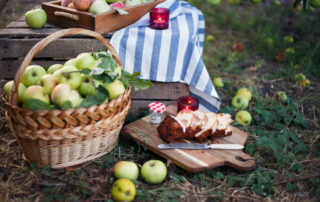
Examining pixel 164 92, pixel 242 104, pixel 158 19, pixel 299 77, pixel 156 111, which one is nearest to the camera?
pixel 156 111

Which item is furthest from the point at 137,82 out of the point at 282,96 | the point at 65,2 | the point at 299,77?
the point at 299,77

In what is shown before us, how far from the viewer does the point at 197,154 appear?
230 cm

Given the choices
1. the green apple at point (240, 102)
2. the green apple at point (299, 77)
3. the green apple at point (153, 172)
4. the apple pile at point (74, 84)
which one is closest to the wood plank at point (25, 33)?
the apple pile at point (74, 84)

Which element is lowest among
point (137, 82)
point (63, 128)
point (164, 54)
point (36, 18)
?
point (63, 128)

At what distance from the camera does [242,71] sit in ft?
14.3

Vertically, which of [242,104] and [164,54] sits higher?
[164,54]

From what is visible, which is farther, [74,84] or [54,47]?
[54,47]

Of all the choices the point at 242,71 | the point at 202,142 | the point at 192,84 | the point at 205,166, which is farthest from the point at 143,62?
the point at 242,71

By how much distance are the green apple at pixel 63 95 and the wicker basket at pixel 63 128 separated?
0.34 ft

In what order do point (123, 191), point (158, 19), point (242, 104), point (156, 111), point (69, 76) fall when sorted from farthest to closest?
point (242, 104)
point (158, 19)
point (156, 111)
point (69, 76)
point (123, 191)

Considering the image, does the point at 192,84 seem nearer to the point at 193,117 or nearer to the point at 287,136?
the point at 193,117

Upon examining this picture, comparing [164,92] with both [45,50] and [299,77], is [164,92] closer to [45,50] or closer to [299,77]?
[45,50]

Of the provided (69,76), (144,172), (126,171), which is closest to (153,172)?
(144,172)

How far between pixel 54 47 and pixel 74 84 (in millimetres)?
802
